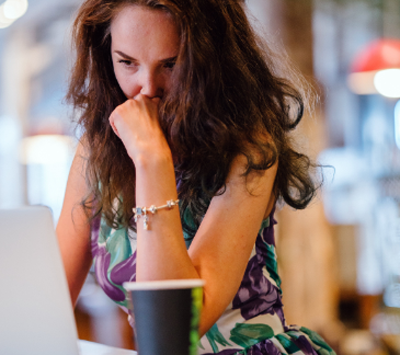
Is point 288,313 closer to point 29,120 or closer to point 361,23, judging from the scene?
point 29,120

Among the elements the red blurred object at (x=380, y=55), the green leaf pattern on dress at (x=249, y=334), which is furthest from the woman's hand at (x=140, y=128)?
the red blurred object at (x=380, y=55)

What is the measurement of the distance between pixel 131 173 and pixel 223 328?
41cm

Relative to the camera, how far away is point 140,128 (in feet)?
2.97

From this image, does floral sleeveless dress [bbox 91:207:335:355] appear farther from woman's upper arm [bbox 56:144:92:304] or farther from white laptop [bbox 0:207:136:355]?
white laptop [bbox 0:207:136:355]

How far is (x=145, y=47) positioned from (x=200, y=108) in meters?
0.16

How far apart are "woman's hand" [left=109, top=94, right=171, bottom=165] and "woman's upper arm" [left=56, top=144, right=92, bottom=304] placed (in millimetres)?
296

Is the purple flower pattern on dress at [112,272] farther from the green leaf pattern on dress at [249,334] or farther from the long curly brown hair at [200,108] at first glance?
the green leaf pattern on dress at [249,334]

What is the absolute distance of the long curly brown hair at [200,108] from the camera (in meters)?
0.95

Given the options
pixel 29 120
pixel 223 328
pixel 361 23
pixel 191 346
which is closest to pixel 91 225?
pixel 223 328

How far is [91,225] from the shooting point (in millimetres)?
1200

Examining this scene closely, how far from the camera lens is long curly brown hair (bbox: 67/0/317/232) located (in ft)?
3.12

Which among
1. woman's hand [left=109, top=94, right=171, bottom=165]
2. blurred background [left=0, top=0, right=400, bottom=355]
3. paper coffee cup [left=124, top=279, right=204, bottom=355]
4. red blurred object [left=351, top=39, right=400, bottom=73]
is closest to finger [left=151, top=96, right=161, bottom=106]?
Result: woman's hand [left=109, top=94, right=171, bottom=165]

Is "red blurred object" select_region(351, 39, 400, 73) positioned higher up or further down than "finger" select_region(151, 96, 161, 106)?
higher up

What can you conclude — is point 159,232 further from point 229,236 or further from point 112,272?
point 112,272
